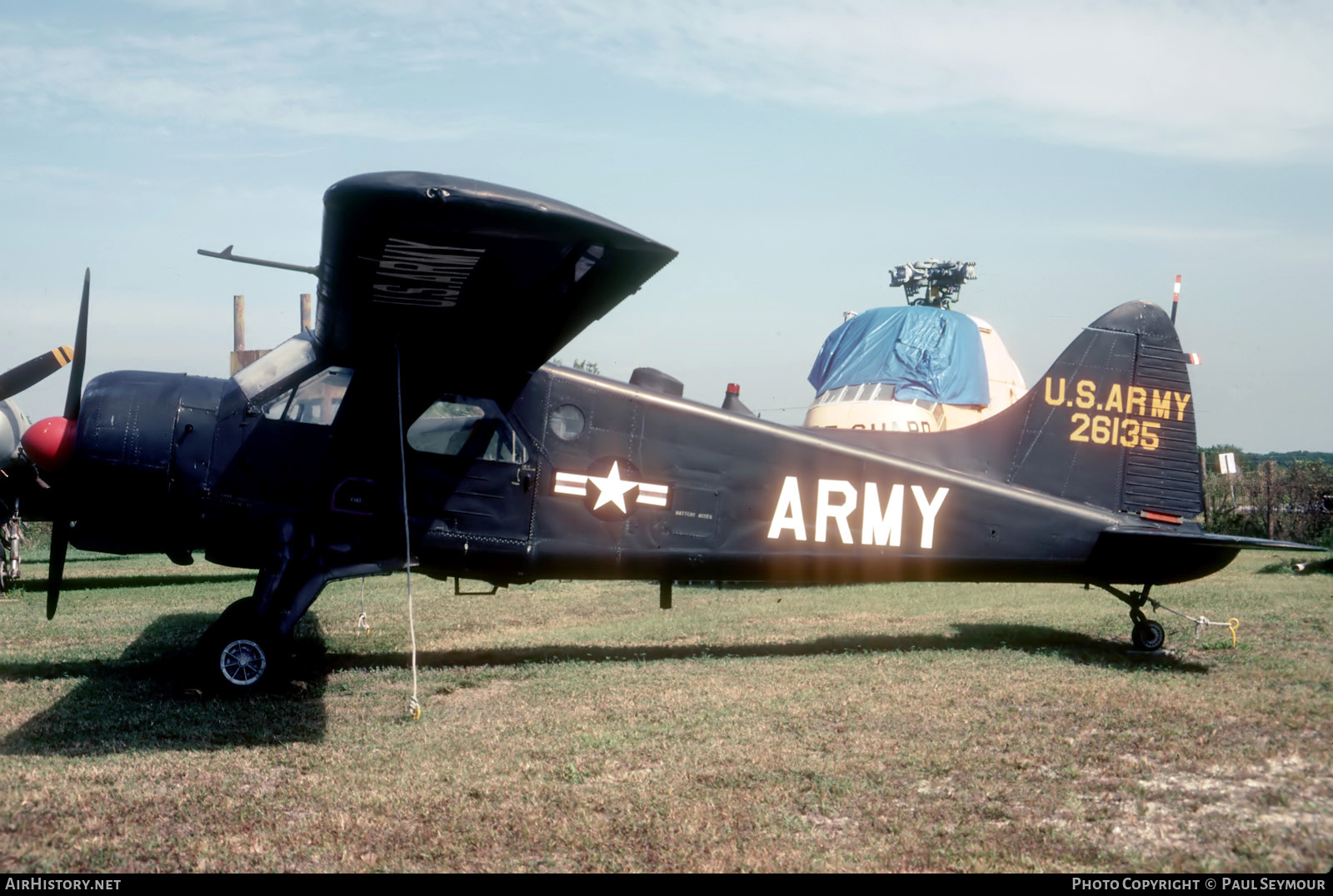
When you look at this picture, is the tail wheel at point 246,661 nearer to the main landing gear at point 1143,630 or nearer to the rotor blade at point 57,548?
the rotor blade at point 57,548

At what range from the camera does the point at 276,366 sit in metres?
7.57

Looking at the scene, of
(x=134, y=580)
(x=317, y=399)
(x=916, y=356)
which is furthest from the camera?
(x=916, y=356)

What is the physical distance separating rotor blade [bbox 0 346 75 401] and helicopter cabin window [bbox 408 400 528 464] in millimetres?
4459

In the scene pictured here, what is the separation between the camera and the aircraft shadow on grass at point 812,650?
838cm

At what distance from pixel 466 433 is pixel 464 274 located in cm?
195

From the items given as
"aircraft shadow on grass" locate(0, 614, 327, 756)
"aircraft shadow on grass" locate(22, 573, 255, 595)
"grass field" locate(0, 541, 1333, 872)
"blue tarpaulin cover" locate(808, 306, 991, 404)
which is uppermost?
"blue tarpaulin cover" locate(808, 306, 991, 404)

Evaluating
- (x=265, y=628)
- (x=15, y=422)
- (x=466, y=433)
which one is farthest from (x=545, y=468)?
(x=15, y=422)

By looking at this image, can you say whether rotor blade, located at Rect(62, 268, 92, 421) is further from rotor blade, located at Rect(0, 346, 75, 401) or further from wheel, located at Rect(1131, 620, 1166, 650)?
wheel, located at Rect(1131, 620, 1166, 650)

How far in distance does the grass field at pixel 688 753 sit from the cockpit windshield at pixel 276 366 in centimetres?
231

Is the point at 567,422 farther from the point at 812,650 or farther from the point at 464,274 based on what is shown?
the point at 812,650

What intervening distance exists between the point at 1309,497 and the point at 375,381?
22436 mm

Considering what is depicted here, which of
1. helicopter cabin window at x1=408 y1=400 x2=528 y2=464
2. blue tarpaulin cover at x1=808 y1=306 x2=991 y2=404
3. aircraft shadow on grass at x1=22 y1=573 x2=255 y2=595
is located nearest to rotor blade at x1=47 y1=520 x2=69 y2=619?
helicopter cabin window at x1=408 y1=400 x2=528 y2=464

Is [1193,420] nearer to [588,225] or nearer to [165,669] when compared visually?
[588,225]

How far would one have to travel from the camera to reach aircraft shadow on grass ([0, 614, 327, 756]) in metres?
5.80
